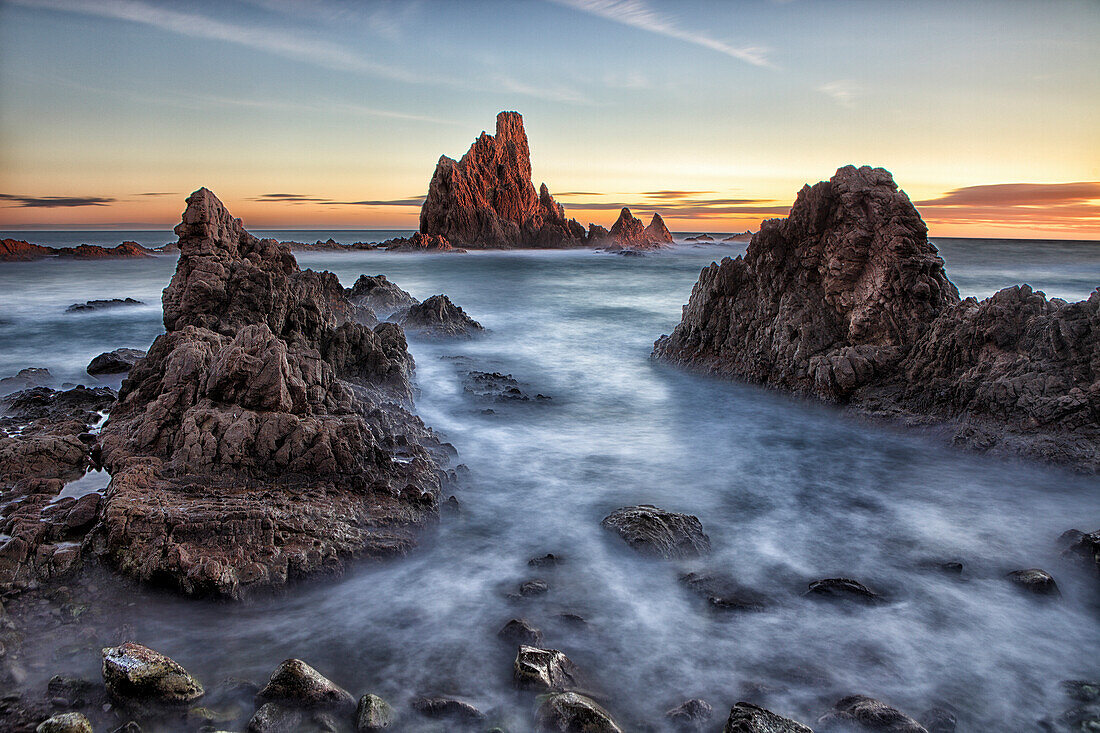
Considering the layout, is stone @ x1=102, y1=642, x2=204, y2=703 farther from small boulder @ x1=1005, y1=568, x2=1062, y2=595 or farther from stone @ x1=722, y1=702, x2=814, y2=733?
small boulder @ x1=1005, y1=568, x2=1062, y2=595

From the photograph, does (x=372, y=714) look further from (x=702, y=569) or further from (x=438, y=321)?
(x=438, y=321)

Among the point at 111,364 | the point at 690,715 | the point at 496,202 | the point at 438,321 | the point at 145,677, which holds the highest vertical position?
the point at 496,202

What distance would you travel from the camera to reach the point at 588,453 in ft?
28.7

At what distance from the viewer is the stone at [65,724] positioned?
319 centimetres

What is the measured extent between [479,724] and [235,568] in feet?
7.62

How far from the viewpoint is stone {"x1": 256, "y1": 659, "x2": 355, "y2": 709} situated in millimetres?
3709

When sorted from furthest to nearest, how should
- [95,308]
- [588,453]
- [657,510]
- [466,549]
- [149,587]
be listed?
[95,308]
[588,453]
[657,510]
[466,549]
[149,587]

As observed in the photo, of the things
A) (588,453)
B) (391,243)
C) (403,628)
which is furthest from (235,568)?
(391,243)

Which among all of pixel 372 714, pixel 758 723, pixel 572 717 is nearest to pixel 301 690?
pixel 372 714

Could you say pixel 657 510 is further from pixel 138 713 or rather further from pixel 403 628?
pixel 138 713

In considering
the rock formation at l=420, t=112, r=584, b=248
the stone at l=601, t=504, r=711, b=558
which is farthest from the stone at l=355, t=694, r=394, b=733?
the rock formation at l=420, t=112, r=584, b=248

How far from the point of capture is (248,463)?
5.90 meters

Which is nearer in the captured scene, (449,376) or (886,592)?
(886,592)

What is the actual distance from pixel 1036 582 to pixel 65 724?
6.80 meters
